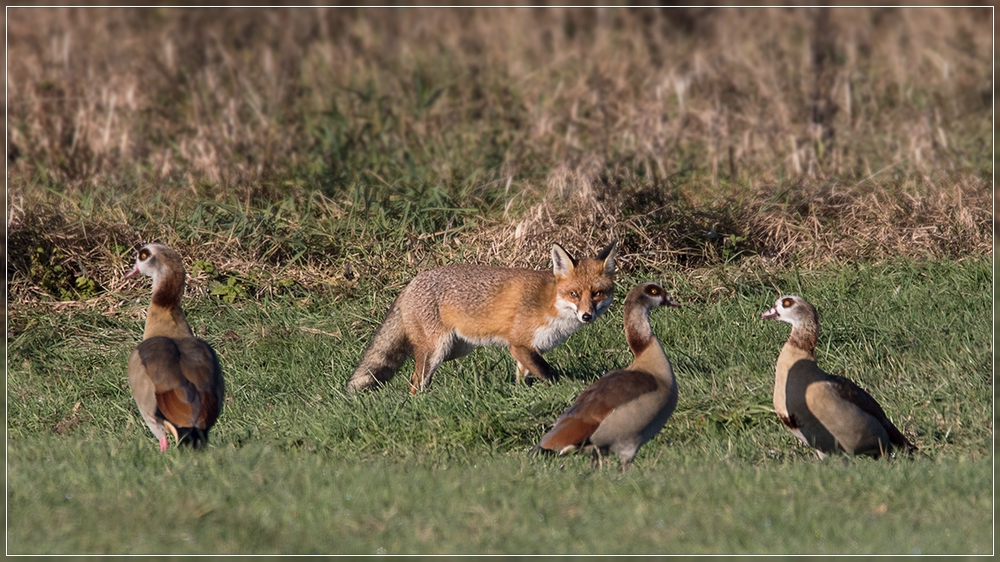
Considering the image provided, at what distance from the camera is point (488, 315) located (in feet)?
29.2

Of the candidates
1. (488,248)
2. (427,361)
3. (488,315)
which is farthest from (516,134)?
(427,361)

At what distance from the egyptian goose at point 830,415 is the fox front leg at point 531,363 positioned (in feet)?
6.61

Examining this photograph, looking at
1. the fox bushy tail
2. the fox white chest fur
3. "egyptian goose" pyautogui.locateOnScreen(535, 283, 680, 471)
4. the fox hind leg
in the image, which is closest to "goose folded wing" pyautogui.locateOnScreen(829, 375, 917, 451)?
"egyptian goose" pyautogui.locateOnScreen(535, 283, 680, 471)

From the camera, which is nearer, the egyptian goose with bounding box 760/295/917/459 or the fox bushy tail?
the egyptian goose with bounding box 760/295/917/459

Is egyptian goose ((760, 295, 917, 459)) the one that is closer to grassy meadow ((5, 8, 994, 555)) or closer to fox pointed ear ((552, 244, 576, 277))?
grassy meadow ((5, 8, 994, 555))

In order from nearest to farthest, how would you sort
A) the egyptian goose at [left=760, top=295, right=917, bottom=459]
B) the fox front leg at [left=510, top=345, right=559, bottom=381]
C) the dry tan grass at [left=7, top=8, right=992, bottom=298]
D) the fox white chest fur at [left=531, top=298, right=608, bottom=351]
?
the egyptian goose at [left=760, top=295, right=917, bottom=459] → the fox front leg at [left=510, top=345, right=559, bottom=381] → the fox white chest fur at [left=531, top=298, right=608, bottom=351] → the dry tan grass at [left=7, top=8, right=992, bottom=298]

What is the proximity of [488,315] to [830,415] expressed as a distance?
2.99m

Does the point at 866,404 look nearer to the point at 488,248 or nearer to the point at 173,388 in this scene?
the point at 173,388

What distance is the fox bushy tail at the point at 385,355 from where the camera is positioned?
8.91 metres

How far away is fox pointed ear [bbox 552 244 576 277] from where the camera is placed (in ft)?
29.0

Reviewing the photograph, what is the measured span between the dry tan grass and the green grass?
746 millimetres

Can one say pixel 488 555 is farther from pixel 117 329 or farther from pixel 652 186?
pixel 652 186

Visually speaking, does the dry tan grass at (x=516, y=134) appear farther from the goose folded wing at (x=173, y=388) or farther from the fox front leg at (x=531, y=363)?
the goose folded wing at (x=173, y=388)

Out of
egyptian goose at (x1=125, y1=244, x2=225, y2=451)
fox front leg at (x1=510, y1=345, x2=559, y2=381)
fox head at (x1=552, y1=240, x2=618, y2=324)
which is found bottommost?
fox front leg at (x1=510, y1=345, x2=559, y2=381)
